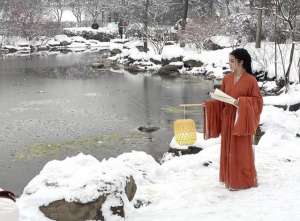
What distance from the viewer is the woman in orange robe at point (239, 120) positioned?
5059 millimetres

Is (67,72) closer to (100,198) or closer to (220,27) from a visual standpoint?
(220,27)

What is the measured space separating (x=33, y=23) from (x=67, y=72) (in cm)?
2044

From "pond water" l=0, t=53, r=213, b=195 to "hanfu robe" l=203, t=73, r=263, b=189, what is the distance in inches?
162

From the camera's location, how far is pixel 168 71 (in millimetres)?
24469

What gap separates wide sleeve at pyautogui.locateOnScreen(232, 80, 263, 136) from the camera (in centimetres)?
502

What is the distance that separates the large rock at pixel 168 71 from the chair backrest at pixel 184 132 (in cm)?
1585

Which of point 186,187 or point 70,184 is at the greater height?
point 70,184

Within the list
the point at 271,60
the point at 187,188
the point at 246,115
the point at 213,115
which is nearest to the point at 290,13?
the point at 271,60

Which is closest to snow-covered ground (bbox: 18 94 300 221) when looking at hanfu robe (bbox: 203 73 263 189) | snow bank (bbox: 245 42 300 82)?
hanfu robe (bbox: 203 73 263 189)

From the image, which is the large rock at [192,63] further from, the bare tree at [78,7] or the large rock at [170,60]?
the bare tree at [78,7]

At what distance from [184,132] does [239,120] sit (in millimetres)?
3121

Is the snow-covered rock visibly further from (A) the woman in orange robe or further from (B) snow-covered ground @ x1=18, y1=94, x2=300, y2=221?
(A) the woman in orange robe

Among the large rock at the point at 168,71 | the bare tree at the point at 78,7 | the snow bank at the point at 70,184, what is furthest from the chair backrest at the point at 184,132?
the bare tree at the point at 78,7

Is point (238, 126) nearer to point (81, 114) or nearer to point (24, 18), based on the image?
point (81, 114)
